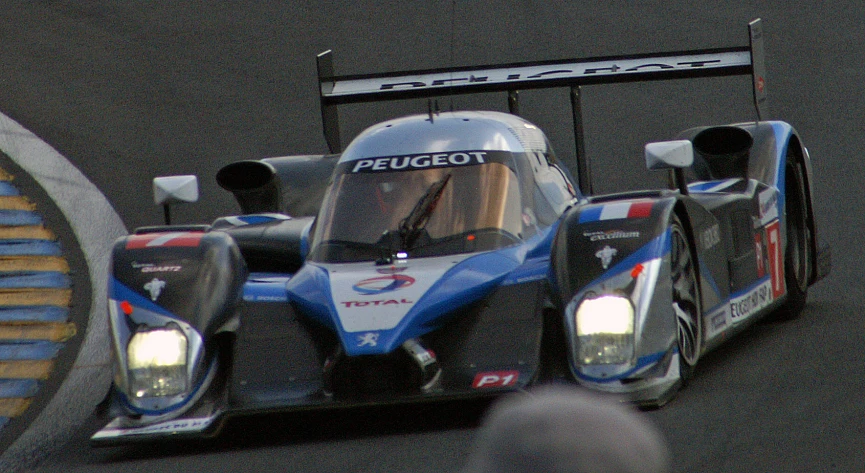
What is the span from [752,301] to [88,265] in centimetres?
541

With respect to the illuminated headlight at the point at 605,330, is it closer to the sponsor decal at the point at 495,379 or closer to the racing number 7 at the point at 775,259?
the sponsor decal at the point at 495,379

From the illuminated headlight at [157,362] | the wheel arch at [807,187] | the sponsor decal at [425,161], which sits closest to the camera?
the illuminated headlight at [157,362]

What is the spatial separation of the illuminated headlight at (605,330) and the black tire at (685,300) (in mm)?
321

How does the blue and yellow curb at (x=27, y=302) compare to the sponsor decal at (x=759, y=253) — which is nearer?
the sponsor decal at (x=759, y=253)

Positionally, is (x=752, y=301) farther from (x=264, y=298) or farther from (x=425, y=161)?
(x=264, y=298)

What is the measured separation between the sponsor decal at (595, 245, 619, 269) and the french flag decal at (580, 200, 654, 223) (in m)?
0.22

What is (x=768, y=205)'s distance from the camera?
323 inches

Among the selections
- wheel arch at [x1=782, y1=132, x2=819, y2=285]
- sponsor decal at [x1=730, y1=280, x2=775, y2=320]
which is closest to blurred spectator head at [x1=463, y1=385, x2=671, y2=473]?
sponsor decal at [x1=730, y1=280, x2=775, y2=320]

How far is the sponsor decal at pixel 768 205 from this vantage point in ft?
26.5

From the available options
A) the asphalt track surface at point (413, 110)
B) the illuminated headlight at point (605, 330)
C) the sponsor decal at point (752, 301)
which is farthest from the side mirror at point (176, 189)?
the sponsor decal at point (752, 301)

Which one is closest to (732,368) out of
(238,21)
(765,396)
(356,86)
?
(765,396)

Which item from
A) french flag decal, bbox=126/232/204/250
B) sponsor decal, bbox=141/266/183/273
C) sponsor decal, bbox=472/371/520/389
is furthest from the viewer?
french flag decal, bbox=126/232/204/250

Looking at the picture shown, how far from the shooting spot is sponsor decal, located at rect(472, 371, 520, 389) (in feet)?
19.0

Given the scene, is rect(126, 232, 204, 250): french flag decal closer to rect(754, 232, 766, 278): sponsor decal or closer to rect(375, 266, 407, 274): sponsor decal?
rect(375, 266, 407, 274): sponsor decal
